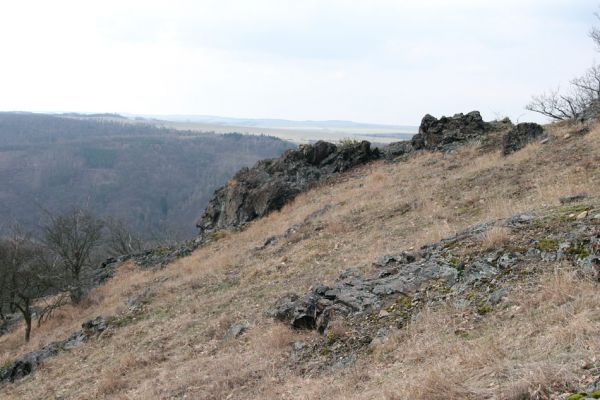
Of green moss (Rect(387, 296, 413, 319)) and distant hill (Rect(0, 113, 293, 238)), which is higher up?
green moss (Rect(387, 296, 413, 319))

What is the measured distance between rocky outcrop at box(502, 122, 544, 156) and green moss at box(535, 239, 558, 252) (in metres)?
10.8

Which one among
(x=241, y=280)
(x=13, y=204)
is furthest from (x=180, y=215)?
(x=241, y=280)

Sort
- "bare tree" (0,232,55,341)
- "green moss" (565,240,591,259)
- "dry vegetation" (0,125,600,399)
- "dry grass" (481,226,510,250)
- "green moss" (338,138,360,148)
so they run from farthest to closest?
1. "green moss" (338,138,360,148)
2. "bare tree" (0,232,55,341)
3. "dry grass" (481,226,510,250)
4. "green moss" (565,240,591,259)
5. "dry vegetation" (0,125,600,399)

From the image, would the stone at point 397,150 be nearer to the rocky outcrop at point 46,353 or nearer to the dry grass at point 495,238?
the rocky outcrop at point 46,353

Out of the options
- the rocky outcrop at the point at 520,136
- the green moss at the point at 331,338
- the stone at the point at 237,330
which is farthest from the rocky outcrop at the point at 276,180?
the green moss at the point at 331,338

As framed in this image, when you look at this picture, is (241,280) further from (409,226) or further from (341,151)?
(341,151)

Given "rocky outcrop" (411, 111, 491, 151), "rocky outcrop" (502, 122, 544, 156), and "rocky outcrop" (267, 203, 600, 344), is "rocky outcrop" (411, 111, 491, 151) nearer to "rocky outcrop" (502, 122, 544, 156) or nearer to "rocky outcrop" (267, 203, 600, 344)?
"rocky outcrop" (502, 122, 544, 156)

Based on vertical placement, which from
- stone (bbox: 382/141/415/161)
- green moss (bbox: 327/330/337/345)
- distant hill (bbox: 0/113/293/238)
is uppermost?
stone (bbox: 382/141/415/161)

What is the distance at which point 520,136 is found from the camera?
54.6 ft

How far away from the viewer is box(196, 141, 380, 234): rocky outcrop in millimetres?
20750

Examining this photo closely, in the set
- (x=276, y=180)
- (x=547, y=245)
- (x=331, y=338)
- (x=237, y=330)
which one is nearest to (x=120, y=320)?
(x=237, y=330)

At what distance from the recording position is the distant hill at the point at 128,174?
108812 mm

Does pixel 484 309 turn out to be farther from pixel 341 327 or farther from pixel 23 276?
pixel 23 276

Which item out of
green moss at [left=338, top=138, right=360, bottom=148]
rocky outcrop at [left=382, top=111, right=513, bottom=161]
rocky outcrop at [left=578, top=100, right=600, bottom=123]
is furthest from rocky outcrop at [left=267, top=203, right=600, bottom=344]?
green moss at [left=338, top=138, right=360, bottom=148]
